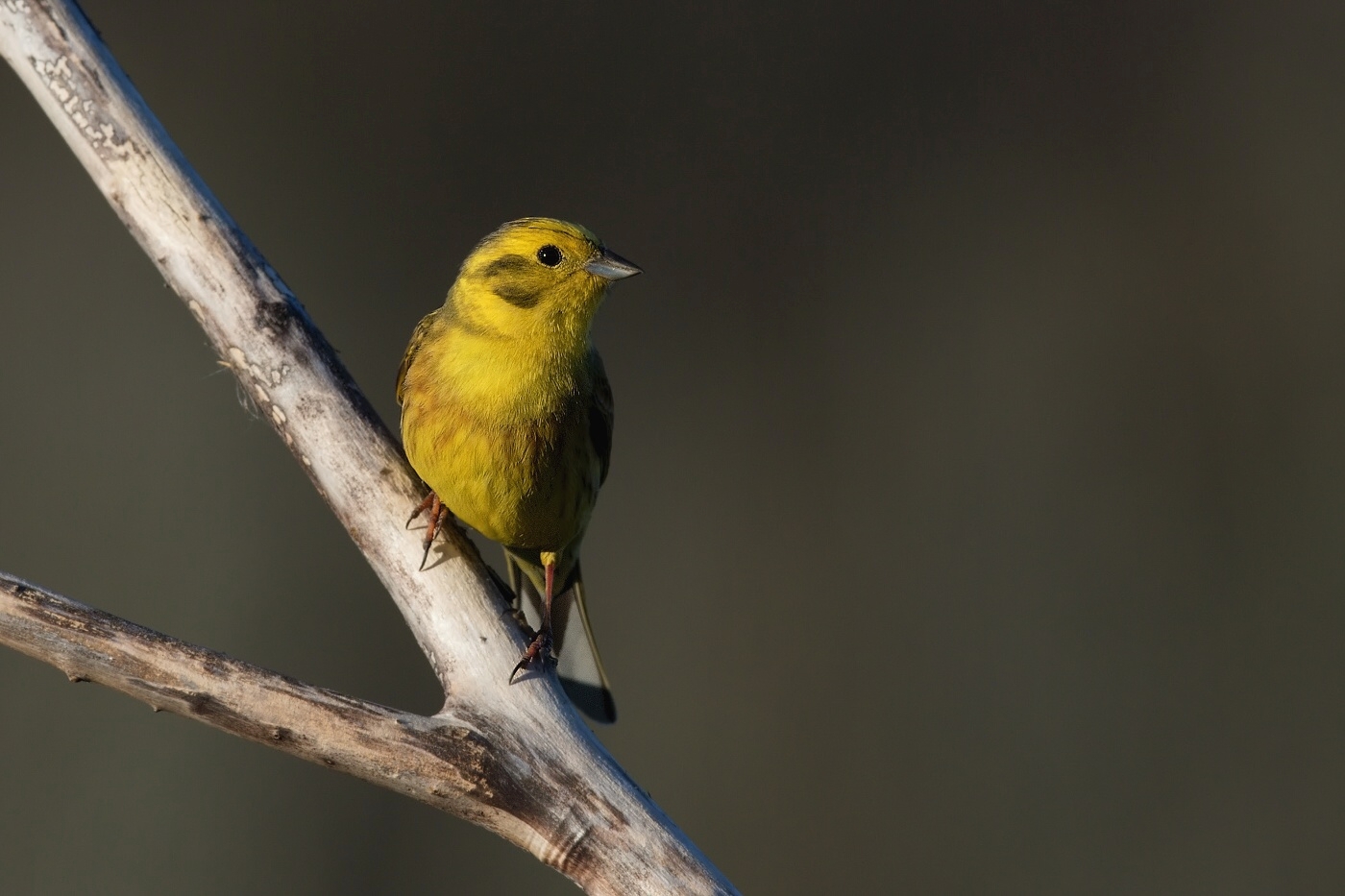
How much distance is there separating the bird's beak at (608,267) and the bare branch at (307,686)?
421mm

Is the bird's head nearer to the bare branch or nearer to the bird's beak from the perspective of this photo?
the bird's beak

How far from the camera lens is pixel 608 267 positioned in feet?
6.79

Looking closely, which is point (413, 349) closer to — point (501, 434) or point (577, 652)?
point (501, 434)

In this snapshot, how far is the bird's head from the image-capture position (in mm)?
2082

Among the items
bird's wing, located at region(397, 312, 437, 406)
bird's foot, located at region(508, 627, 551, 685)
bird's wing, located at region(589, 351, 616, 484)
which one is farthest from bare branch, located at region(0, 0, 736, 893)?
bird's wing, located at region(589, 351, 616, 484)

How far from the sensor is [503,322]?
2105 millimetres

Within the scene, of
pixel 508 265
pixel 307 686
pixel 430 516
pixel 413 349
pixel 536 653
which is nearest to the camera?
pixel 307 686

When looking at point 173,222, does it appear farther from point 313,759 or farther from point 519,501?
point 313,759

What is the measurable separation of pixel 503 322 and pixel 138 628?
779mm

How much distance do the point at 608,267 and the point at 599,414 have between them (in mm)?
261

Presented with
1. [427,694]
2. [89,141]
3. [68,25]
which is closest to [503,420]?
[89,141]

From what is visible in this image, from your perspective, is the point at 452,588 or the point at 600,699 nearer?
the point at 452,588

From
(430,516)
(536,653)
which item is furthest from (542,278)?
(536,653)

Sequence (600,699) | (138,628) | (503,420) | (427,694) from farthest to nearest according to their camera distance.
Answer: (427,694) → (600,699) → (503,420) → (138,628)
